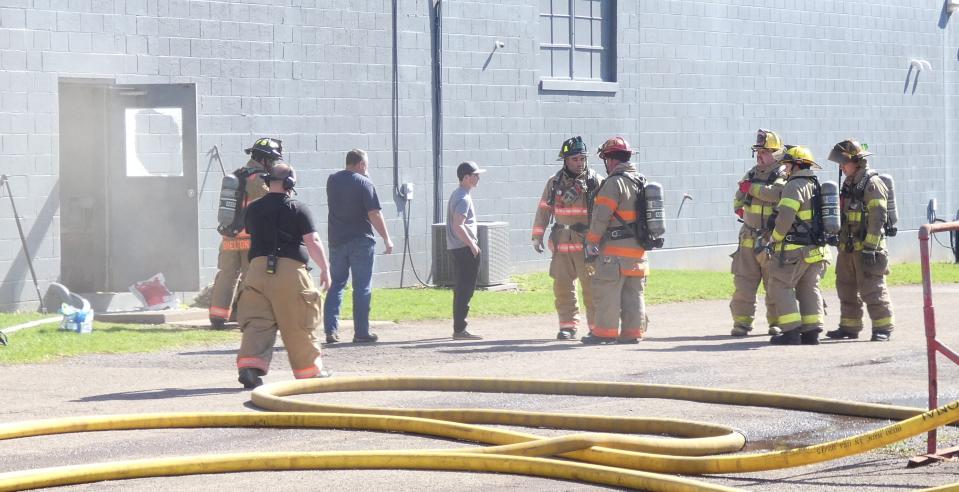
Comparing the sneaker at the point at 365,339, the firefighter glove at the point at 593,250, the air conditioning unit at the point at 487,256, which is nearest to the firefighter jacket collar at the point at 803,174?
the firefighter glove at the point at 593,250

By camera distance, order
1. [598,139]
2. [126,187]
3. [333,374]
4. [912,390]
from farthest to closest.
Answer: [598,139] < [126,187] < [333,374] < [912,390]

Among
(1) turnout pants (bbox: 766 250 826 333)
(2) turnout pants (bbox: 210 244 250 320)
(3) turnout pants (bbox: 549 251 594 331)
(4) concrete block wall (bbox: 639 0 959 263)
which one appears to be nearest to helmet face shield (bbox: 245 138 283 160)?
(2) turnout pants (bbox: 210 244 250 320)

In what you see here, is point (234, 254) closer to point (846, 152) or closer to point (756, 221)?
point (756, 221)

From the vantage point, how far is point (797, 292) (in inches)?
528

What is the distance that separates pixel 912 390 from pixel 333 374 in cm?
422

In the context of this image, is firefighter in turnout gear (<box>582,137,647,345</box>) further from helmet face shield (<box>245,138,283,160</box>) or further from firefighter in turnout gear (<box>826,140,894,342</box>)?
helmet face shield (<box>245,138,283,160</box>)

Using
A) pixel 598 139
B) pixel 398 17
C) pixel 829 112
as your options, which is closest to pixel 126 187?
pixel 398 17

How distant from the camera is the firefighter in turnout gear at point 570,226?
1378 centimetres

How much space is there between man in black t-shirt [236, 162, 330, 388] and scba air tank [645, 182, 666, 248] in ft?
12.1

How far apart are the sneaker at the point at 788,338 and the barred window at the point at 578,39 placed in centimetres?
881

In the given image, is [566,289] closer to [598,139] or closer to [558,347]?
[558,347]

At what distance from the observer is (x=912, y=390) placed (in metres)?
10.3

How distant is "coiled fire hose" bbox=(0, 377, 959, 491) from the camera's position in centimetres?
709

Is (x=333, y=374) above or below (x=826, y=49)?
below
